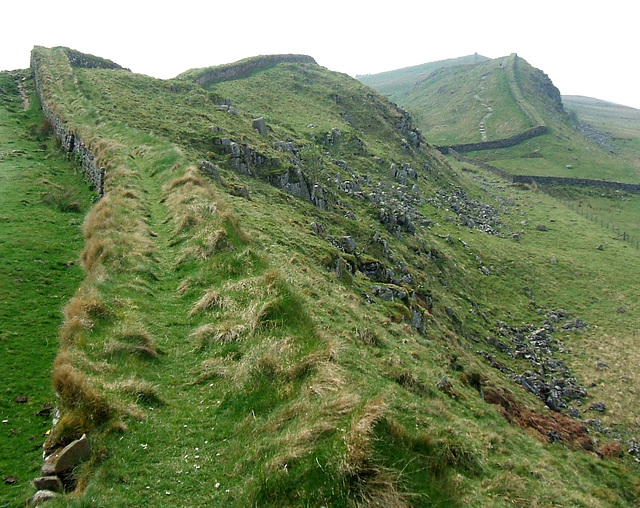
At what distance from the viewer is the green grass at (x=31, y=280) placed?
1069 centimetres

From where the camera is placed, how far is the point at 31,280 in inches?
718

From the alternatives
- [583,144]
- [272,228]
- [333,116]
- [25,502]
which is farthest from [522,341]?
[583,144]

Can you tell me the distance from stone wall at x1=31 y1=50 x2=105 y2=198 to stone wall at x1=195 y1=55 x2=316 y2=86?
4839cm

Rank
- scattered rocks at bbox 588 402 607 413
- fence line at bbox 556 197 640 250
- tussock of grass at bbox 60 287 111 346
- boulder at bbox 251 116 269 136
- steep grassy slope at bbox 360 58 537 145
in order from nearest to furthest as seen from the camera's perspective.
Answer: tussock of grass at bbox 60 287 111 346 < scattered rocks at bbox 588 402 607 413 < boulder at bbox 251 116 269 136 < fence line at bbox 556 197 640 250 < steep grassy slope at bbox 360 58 537 145

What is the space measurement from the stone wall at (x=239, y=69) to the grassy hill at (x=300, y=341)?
35151mm

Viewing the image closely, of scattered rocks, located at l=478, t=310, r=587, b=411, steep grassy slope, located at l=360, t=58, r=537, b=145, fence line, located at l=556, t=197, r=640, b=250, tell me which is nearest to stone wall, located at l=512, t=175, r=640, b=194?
fence line, located at l=556, t=197, r=640, b=250

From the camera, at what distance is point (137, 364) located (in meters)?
11.8

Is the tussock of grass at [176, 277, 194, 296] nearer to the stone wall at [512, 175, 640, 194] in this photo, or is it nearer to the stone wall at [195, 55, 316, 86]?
the stone wall at [195, 55, 316, 86]

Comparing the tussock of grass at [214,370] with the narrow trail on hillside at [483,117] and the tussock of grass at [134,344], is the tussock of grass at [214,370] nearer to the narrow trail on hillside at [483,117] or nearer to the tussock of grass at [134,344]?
the tussock of grass at [134,344]

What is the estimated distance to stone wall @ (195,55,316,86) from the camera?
94.6 m

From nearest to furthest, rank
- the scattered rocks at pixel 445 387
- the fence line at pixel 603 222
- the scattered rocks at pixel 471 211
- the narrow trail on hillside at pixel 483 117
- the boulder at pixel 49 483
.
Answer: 1. the boulder at pixel 49 483
2. the scattered rocks at pixel 445 387
3. the scattered rocks at pixel 471 211
4. the fence line at pixel 603 222
5. the narrow trail on hillside at pixel 483 117

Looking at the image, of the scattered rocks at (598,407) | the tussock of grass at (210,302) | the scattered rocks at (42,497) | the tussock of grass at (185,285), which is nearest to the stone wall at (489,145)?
the scattered rocks at (598,407)

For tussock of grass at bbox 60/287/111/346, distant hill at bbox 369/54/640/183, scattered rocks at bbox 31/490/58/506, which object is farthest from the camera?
distant hill at bbox 369/54/640/183

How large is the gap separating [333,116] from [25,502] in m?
83.4
